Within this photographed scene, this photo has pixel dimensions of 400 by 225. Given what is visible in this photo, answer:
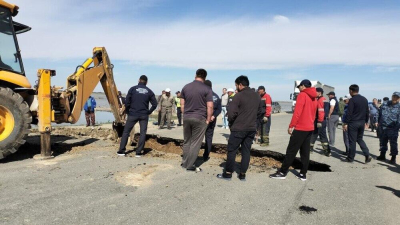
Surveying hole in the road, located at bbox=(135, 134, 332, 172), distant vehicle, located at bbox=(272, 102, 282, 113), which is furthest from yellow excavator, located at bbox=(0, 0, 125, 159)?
distant vehicle, located at bbox=(272, 102, 282, 113)

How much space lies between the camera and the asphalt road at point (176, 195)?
11.5 ft

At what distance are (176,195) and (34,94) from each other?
4.66m

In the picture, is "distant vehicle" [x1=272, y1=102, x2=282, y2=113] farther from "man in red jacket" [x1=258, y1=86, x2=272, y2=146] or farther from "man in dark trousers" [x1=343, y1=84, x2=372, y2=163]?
"man in dark trousers" [x1=343, y1=84, x2=372, y2=163]

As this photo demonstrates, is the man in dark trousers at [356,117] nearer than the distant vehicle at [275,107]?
Yes

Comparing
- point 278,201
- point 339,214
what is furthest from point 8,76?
point 339,214

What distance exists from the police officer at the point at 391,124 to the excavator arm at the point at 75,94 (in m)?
7.05

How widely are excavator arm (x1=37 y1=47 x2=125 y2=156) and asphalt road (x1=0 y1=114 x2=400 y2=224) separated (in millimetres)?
994

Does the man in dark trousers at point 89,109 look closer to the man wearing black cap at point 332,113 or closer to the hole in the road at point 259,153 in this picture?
the hole in the road at point 259,153

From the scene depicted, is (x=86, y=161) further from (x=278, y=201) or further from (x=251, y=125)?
(x=278, y=201)

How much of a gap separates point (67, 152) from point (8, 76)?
2267 mm

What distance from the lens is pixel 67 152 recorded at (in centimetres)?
725

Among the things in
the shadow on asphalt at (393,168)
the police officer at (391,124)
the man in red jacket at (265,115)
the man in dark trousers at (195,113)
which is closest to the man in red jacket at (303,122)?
the man in dark trousers at (195,113)

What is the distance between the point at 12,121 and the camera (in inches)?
233

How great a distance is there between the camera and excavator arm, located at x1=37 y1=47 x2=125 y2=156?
20.6 feet
